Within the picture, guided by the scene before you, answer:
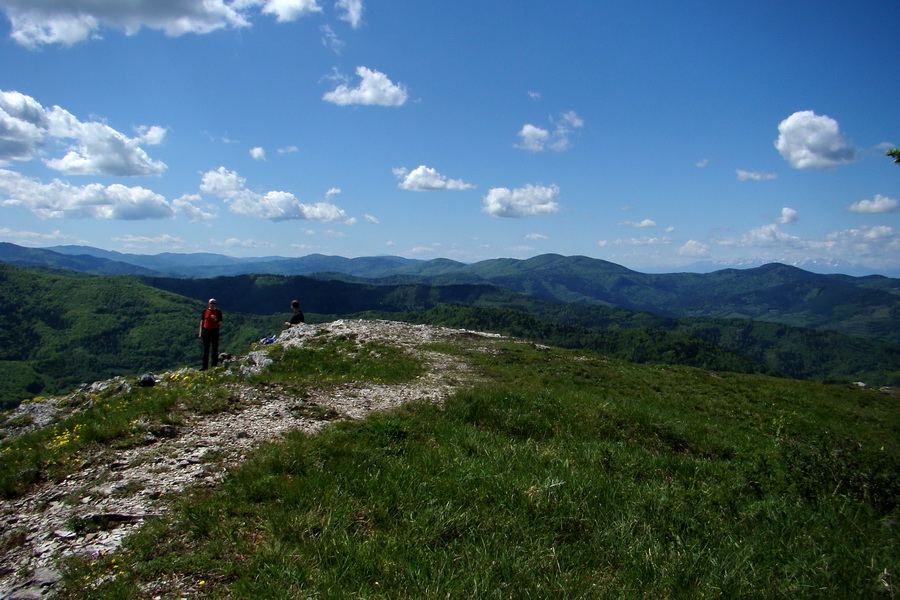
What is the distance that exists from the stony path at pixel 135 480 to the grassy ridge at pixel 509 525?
58cm

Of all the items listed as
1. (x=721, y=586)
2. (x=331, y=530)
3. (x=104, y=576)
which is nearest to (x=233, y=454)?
(x=104, y=576)

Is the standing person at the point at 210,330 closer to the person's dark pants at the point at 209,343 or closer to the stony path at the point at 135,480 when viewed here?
the person's dark pants at the point at 209,343

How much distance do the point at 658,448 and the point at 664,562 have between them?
6.42m

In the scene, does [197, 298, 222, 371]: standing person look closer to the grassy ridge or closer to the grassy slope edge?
the grassy slope edge

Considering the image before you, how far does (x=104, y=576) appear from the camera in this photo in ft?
14.7

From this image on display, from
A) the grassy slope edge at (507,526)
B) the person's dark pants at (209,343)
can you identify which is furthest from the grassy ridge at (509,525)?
the person's dark pants at (209,343)

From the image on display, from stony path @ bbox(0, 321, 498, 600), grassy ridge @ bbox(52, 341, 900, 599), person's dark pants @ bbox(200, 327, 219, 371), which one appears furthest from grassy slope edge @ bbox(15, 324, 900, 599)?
person's dark pants @ bbox(200, 327, 219, 371)

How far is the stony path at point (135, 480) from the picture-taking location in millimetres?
5008

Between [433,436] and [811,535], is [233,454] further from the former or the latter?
[811,535]

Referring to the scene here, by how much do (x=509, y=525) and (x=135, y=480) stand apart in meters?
5.67

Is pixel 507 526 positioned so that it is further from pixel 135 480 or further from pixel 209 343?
pixel 209 343

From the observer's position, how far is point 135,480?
21.6 ft

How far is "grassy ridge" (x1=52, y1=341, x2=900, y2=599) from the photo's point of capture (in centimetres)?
423

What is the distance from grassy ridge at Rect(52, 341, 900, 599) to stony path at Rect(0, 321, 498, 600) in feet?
1.89
